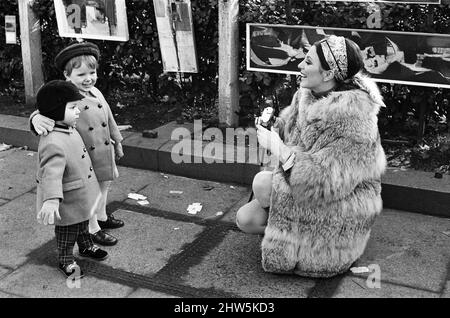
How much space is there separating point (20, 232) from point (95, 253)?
762 mm

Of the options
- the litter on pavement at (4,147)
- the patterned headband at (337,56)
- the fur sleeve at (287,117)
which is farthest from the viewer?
the litter on pavement at (4,147)

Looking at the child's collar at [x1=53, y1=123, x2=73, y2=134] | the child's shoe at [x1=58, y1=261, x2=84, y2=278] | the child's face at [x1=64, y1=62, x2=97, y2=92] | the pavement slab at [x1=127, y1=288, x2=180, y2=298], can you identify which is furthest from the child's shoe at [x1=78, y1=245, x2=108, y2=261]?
the child's face at [x1=64, y1=62, x2=97, y2=92]

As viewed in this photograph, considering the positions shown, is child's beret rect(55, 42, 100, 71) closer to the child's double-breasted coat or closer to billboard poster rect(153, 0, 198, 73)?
the child's double-breasted coat

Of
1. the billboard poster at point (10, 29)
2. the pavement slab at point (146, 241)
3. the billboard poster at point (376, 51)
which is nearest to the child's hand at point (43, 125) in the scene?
the pavement slab at point (146, 241)

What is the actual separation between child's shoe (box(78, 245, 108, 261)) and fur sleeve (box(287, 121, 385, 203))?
1.36 m

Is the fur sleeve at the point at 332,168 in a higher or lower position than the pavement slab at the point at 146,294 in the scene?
higher

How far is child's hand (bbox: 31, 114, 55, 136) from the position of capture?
12.3 feet

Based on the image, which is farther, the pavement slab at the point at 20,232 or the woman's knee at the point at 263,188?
the pavement slab at the point at 20,232

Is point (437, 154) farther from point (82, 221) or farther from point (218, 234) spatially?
point (82, 221)

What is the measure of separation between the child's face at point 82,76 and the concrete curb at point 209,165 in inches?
66.9

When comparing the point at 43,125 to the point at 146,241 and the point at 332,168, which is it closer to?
the point at 146,241

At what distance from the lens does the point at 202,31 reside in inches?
255

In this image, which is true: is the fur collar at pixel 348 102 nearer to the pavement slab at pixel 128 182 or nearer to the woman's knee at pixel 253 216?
the woman's knee at pixel 253 216

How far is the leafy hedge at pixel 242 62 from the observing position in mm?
5559
